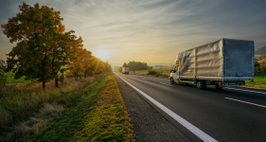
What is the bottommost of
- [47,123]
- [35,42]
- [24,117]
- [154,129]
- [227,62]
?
[24,117]

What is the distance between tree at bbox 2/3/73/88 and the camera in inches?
687

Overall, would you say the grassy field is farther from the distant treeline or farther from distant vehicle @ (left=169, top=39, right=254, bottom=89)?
distant vehicle @ (left=169, top=39, right=254, bottom=89)

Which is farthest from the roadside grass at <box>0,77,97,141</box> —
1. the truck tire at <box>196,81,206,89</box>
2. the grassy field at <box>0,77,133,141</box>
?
the truck tire at <box>196,81,206,89</box>

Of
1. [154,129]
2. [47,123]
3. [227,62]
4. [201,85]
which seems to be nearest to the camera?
[154,129]

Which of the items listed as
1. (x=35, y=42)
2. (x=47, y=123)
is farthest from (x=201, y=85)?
(x=35, y=42)

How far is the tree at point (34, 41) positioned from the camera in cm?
1745

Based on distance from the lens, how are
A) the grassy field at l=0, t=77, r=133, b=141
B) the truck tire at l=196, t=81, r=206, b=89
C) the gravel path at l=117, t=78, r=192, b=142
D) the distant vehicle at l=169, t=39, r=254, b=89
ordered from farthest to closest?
the truck tire at l=196, t=81, r=206, b=89 < the distant vehicle at l=169, t=39, r=254, b=89 < the grassy field at l=0, t=77, r=133, b=141 < the gravel path at l=117, t=78, r=192, b=142

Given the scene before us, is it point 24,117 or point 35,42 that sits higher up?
point 35,42

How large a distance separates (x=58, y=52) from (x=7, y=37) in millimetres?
4721

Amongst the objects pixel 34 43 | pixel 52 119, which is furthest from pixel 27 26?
pixel 52 119

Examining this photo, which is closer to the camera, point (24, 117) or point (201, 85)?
point (24, 117)

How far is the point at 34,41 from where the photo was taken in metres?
18.2

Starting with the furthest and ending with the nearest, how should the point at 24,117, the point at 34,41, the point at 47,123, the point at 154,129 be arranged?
the point at 34,41
the point at 24,117
the point at 47,123
the point at 154,129

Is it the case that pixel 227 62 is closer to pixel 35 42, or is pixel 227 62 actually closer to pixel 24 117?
pixel 24 117
